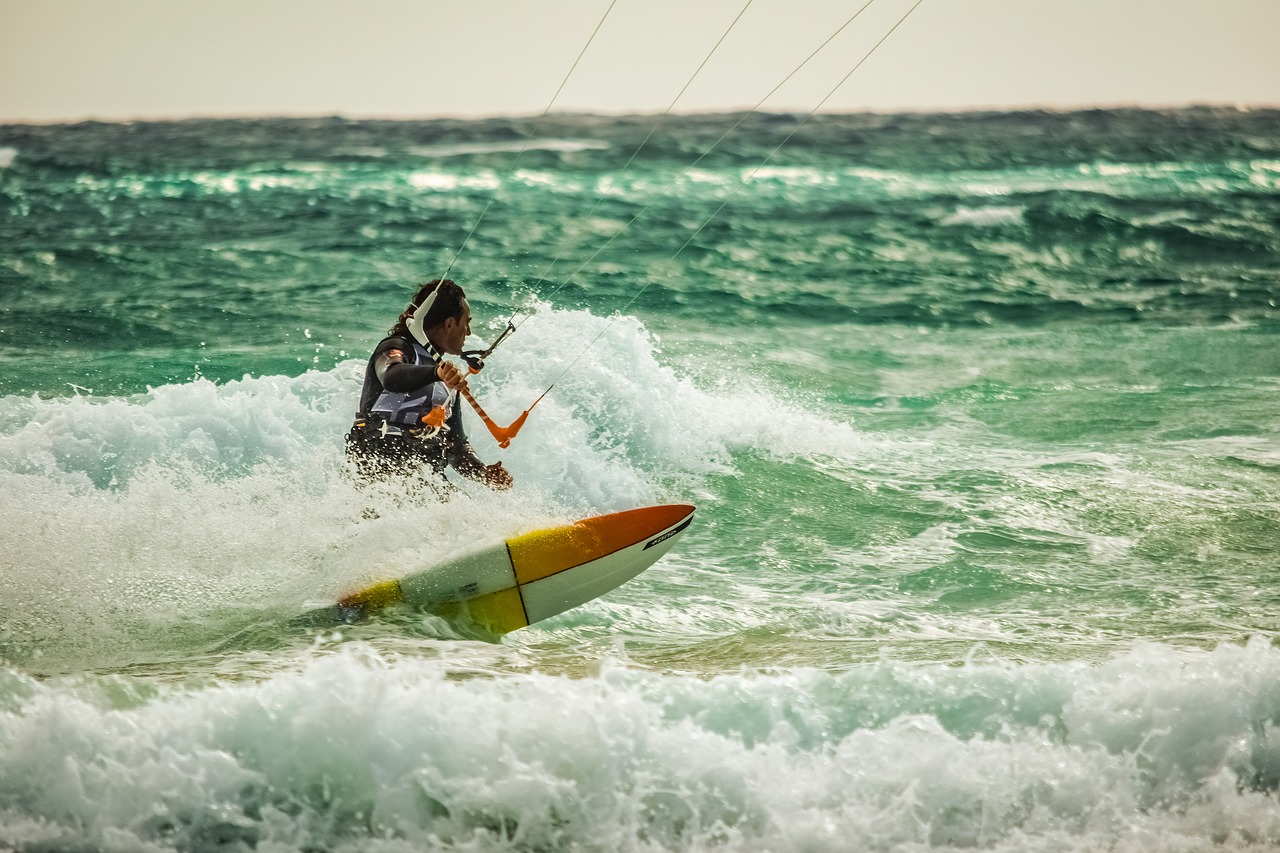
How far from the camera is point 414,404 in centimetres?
322

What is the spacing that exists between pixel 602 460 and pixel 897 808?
2719mm

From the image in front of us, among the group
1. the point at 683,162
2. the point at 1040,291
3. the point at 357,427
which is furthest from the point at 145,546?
the point at 683,162

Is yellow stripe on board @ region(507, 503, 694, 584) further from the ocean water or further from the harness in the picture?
the harness

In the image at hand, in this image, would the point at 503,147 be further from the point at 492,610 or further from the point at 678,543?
the point at 492,610

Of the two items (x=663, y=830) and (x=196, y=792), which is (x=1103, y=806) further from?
(x=196, y=792)

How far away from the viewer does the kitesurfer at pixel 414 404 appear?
3.19 m

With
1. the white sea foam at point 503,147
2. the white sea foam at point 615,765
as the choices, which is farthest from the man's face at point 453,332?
the white sea foam at point 503,147

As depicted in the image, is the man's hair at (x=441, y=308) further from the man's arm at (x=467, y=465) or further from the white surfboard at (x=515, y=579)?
the white surfboard at (x=515, y=579)

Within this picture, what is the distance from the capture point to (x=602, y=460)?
16.1 ft

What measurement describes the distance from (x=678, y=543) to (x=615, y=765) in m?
1.91

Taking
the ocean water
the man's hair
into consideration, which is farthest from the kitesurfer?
the ocean water

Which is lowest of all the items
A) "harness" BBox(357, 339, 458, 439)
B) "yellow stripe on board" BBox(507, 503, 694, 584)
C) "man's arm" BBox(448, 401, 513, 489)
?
"yellow stripe on board" BBox(507, 503, 694, 584)

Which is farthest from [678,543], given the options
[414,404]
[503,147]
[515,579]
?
[503,147]

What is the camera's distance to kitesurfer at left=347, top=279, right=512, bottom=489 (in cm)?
319
